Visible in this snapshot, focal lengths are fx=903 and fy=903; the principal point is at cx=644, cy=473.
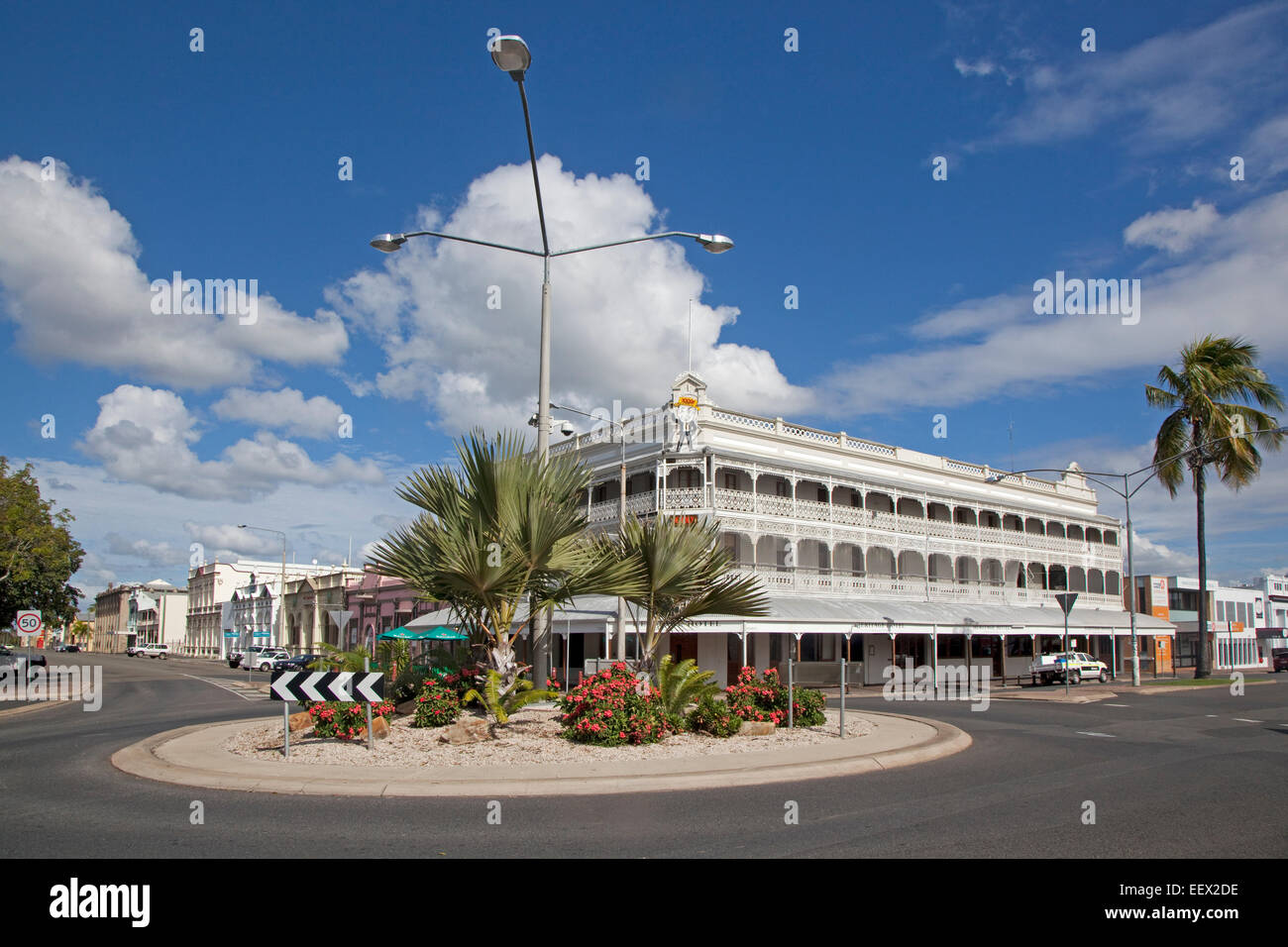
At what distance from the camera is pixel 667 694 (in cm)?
1433

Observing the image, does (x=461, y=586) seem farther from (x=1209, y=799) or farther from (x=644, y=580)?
(x=1209, y=799)

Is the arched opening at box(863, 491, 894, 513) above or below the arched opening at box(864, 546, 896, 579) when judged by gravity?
above

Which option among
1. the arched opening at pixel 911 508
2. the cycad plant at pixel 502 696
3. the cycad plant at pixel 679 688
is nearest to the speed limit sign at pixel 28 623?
the cycad plant at pixel 502 696

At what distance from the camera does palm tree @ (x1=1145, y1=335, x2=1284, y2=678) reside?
34.7 m

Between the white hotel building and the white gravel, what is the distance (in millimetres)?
13906

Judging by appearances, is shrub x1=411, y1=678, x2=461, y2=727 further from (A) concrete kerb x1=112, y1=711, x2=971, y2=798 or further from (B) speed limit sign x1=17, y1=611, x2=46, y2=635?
(B) speed limit sign x1=17, y1=611, x2=46, y2=635

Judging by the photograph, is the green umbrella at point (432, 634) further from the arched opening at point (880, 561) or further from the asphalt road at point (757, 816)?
the asphalt road at point (757, 816)

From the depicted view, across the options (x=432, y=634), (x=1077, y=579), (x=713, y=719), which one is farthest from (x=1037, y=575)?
(x=713, y=719)

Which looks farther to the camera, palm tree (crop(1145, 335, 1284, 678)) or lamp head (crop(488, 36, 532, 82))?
palm tree (crop(1145, 335, 1284, 678))

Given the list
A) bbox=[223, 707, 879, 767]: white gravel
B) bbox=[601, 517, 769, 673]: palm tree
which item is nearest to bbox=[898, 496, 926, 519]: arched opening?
bbox=[601, 517, 769, 673]: palm tree

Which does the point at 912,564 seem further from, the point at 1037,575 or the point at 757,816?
the point at 757,816

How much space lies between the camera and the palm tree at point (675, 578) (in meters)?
14.4
